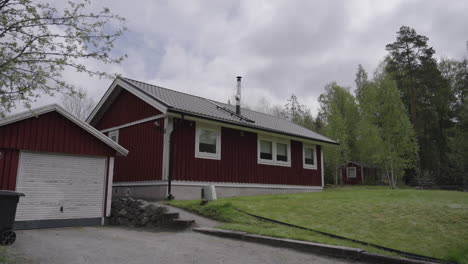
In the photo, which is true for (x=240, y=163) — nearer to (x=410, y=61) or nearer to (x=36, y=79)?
(x=36, y=79)

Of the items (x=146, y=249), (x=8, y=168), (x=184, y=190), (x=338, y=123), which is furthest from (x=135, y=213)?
(x=338, y=123)

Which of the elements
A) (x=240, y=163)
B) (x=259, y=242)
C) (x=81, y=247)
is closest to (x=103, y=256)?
(x=81, y=247)

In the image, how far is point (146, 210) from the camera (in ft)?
32.1

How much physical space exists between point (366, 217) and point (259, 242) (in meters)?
2.79

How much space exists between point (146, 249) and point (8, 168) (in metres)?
5.01

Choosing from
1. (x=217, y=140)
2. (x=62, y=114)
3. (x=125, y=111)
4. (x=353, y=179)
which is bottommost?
(x=353, y=179)

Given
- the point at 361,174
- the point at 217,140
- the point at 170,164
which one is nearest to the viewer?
the point at 170,164

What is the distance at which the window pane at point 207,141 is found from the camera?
13586 millimetres

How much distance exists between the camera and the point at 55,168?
31.7 feet

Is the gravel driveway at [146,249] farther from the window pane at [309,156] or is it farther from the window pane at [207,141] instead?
the window pane at [309,156]

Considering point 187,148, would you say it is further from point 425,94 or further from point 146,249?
point 425,94

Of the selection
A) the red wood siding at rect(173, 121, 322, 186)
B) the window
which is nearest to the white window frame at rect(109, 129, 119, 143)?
the red wood siding at rect(173, 121, 322, 186)

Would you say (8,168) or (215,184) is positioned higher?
(8,168)

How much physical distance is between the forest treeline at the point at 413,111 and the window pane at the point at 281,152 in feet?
54.7
